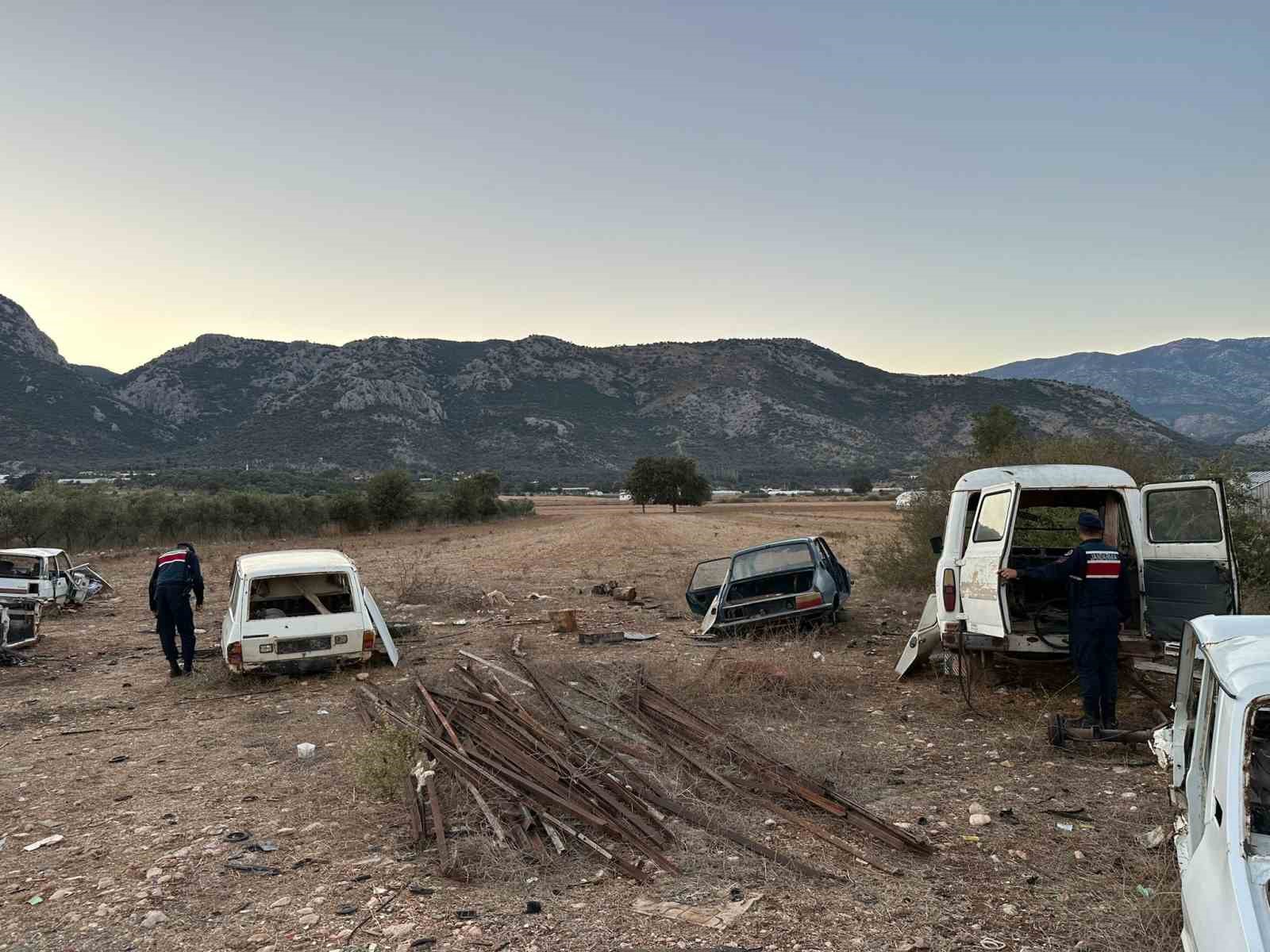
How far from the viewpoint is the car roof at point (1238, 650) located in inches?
117

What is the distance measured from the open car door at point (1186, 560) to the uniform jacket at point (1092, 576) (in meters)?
0.65

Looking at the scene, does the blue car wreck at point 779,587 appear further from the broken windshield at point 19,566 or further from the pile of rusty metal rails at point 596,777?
the broken windshield at point 19,566

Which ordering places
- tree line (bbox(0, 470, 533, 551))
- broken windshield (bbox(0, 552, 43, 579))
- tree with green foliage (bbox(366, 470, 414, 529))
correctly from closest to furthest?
broken windshield (bbox(0, 552, 43, 579))
tree line (bbox(0, 470, 533, 551))
tree with green foliage (bbox(366, 470, 414, 529))

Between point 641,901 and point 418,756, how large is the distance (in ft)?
8.81

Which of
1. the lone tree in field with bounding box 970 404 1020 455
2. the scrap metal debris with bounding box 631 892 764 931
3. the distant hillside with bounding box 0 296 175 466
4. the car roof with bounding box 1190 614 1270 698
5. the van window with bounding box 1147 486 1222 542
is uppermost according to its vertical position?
the distant hillside with bounding box 0 296 175 466

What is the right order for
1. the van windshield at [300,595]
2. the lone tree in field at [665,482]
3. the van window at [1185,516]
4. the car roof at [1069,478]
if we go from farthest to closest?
the lone tree in field at [665,482]
the van windshield at [300,595]
the car roof at [1069,478]
the van window at [1185,516]

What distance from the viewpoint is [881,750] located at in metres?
6.97

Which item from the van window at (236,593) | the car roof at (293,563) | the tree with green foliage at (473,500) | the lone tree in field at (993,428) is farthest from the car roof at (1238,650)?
the tree with green foliage at (473,500)

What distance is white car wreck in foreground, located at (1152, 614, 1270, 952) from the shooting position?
8.79 feet

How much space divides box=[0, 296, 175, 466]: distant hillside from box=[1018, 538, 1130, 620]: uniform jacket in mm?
89167

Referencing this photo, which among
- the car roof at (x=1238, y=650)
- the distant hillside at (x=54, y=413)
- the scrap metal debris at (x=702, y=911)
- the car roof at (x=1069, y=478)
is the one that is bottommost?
the scrap metal debris at (x=702, y=911)

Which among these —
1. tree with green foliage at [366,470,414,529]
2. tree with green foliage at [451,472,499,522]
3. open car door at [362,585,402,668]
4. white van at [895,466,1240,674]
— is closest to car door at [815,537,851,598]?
white van at [895,466,1240,674]

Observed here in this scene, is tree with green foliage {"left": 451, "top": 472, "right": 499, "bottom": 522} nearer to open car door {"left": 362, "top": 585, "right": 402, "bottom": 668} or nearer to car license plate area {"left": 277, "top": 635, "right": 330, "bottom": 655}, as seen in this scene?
open car door {"left": 362, "top": 585, "right": 402, "bottom": 668}

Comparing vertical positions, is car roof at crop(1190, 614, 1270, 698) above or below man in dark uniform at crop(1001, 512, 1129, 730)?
above
